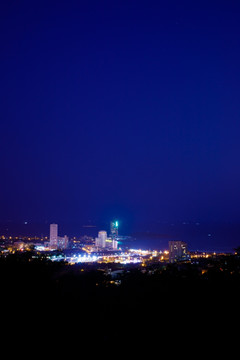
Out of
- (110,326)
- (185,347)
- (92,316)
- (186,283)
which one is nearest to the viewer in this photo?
(185,347)

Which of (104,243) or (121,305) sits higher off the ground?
(121,305)

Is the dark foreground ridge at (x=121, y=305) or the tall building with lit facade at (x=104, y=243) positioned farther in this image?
the tall building with lit facade at (x=104, y=243)

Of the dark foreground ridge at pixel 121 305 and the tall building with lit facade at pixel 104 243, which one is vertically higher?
the dark foreground ridge at pixel 121 305

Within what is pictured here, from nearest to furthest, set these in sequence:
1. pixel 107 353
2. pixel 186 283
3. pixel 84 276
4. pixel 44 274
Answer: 1. pixel 107 353
2. pixel 186 283
3. pixel 44 274
4. pixel 84 276

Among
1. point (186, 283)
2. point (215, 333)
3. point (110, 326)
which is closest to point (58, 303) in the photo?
point (110, 326)

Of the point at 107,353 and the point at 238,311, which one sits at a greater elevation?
the point at 238,311

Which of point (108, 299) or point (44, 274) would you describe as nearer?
point (108, 299)

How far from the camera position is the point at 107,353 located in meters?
3.97

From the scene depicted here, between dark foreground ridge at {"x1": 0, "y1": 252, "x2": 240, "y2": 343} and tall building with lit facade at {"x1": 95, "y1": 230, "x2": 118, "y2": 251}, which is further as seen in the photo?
tall building with lit facade at {"x1": 95, "y1": 230, "x2": 118, "y2": 251}

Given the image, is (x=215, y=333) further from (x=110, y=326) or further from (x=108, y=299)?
(x=108, y=299)

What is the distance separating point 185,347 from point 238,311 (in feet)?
3.09

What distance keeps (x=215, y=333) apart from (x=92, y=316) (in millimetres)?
1933

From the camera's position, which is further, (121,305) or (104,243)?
(104,243)

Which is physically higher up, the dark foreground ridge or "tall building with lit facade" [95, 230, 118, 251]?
the dark foreground ridge
